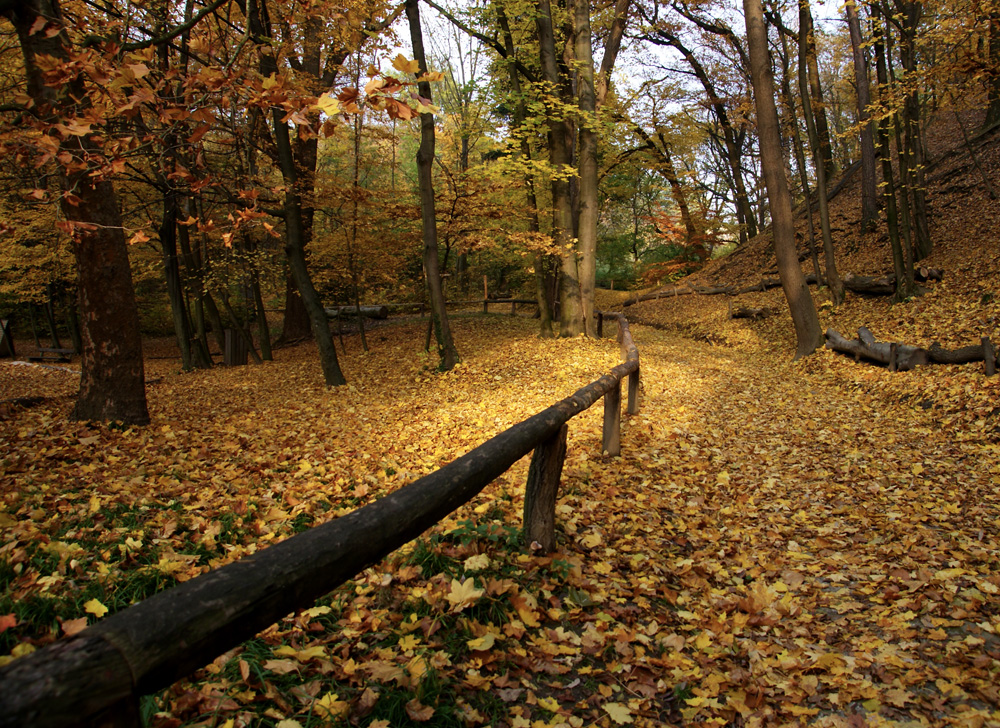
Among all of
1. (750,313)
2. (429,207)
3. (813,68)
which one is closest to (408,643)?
(429,207)

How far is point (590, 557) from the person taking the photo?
366 cm

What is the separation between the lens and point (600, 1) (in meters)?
15.9

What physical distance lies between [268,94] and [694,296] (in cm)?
2112

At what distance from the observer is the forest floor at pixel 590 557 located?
237 centimetres

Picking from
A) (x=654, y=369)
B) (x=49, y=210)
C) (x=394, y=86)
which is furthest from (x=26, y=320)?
(x=394, y=86)

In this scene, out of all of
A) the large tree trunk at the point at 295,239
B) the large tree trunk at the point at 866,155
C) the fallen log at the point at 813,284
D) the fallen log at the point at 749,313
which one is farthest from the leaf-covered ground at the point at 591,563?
the large tree trunk at the point at 866,155

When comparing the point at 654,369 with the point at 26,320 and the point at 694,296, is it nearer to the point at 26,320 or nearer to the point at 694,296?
the point at 694,296

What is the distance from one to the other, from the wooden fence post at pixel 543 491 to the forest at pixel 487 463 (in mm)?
Answer: 24

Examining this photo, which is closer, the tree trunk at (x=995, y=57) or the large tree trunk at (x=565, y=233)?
the tree trunk at (x=995, y=57)

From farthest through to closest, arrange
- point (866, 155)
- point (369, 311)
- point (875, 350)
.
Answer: point (369, 311), point (866, 155), point (875, 350)

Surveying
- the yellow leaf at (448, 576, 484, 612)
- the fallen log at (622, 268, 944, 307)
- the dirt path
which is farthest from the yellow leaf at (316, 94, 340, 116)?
Result: the fallen log at (622, 268, 944, 307)

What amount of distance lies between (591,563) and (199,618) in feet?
9.19

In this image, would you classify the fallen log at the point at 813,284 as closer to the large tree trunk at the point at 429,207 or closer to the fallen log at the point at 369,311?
the large tree trunk at the point at 429,207

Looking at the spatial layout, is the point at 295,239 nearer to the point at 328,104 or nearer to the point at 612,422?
the point at 612,422
